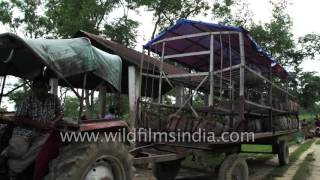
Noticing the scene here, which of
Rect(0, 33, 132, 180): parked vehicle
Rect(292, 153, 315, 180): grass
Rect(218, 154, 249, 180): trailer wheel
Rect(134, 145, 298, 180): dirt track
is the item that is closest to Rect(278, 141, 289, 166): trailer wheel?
Rect(134, 145, 298, 180): dirt track

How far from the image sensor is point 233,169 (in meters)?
7.02

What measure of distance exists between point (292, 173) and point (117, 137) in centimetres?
608

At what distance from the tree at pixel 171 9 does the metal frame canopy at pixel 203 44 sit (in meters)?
11.0

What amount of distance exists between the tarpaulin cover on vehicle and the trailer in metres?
1.47

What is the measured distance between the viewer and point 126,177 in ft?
16.7

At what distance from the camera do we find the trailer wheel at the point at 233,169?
688 cm

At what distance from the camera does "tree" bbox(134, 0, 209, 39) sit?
21453mm

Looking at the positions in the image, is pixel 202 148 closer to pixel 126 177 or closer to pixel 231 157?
pixel 231 157

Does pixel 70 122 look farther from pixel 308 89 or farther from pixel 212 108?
pixel 308 89

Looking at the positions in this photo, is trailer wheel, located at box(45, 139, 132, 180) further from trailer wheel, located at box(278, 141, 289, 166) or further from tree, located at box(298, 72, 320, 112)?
tree, located at box(298, 72, 320, 112)

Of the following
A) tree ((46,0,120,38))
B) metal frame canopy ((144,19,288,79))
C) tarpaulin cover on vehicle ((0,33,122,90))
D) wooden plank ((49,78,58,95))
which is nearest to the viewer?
tarpaulin cover on vehicle ((0,33,122,90))

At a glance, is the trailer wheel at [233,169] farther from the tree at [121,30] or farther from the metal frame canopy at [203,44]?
the tree at [121,30]

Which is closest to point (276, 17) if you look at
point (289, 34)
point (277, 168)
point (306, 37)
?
point (289, 34)

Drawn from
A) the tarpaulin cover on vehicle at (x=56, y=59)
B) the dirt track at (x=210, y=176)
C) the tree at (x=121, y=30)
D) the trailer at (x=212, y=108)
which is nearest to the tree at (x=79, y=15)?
the tree at (x=121, y=30)
